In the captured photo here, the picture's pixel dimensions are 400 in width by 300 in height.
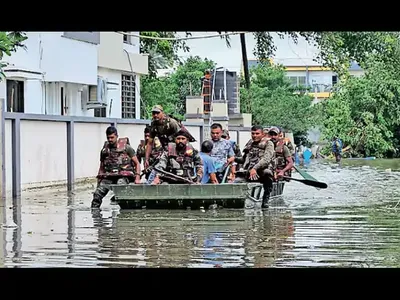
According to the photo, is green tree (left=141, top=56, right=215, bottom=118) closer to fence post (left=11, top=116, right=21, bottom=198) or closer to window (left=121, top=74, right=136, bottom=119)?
window (left=121, top=74, right=136, bottom=119)

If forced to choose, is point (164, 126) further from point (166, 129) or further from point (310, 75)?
Answer: point (310, 75)

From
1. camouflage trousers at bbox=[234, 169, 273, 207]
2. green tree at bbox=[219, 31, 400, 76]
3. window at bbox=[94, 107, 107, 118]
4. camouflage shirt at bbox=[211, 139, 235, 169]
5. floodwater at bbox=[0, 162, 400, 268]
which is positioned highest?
green tree at bbox=[219, 31, 400, 76]

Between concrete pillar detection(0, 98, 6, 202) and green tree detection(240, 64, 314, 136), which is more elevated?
green tree detection(240, 64, 314, 136)

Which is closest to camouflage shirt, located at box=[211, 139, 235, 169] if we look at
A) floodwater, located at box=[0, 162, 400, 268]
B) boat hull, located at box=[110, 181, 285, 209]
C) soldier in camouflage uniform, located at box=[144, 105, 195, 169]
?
soldier in camouflage uniform, located at box=[144, 105, 195, 169]

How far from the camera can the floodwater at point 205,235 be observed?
9414mm

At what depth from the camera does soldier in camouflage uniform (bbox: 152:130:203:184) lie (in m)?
15.2

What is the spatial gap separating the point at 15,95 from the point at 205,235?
16.8 m

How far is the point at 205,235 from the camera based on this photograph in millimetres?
11750

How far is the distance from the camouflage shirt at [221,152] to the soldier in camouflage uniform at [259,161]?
707 millimetres

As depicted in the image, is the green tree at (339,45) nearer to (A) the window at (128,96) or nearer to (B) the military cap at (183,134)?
(B) the military cap at (183,134)

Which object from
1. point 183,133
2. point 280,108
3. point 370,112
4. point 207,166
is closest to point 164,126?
point 183,133

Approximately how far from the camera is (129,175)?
50.2 ft
